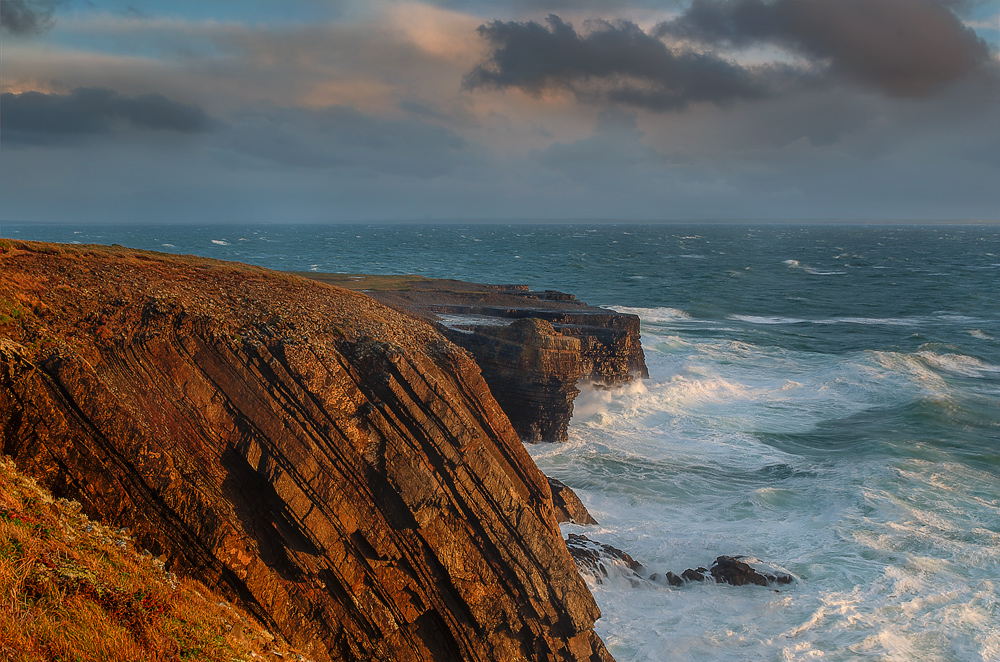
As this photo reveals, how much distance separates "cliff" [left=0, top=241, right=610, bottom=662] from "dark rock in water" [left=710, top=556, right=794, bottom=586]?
17.6 ft

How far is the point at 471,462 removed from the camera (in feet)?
40.5

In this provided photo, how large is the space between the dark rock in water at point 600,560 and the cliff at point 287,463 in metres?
3.50

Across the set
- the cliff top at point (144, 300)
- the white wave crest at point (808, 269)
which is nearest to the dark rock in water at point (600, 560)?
the cliff top at point (144, 300)

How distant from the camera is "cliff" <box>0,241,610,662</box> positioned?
1005cm

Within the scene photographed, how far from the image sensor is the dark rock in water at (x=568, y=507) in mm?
18594

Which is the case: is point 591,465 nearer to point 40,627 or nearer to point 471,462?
point 471,462

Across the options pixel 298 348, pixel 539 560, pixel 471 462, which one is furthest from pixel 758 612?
pixel 298 348

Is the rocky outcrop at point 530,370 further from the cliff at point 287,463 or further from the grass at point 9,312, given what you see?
the grass at point 9,312

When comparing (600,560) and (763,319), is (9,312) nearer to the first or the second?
(600,560)

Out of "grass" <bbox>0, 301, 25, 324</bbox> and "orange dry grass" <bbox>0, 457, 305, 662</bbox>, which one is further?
"grass" <bbox>0, 301, 25, 324</bbox>

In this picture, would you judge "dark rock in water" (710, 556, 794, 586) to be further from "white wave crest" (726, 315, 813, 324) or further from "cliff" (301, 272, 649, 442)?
"white wave crest" (726, 315, 813, 324)

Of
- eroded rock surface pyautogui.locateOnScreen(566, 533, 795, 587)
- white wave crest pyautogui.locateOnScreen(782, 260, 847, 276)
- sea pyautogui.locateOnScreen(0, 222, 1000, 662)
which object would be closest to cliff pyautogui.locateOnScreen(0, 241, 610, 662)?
eroded rock surface pyautogui.locateOnScreen(566, 533, 795, 587)

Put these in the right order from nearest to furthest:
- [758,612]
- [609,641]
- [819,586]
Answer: [609,641] → [758,612] → [819,586]

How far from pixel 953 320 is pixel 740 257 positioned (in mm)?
73281
